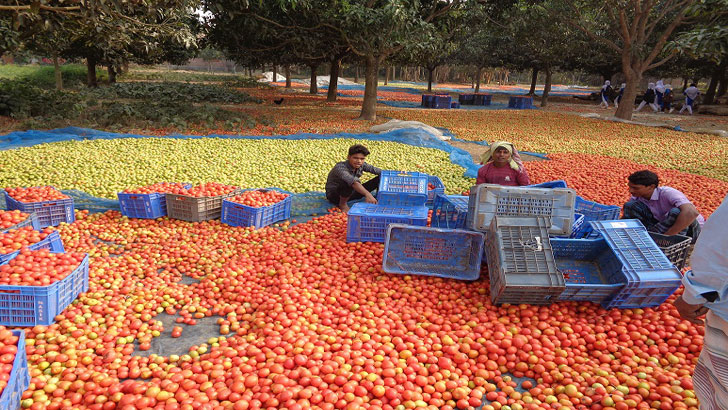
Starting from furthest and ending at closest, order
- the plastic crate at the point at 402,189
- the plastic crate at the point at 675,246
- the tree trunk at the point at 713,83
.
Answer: the tree trunk at the point at 713,83 < the plastic crate at the point at 402,189 < the plastic crate at the point at 675,246

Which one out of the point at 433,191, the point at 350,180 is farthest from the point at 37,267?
the point at 433,191

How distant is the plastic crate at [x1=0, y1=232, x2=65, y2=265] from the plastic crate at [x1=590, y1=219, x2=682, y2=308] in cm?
541

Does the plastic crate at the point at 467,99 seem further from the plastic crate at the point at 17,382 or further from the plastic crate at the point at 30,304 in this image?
the plastic crate at the point at 17,382

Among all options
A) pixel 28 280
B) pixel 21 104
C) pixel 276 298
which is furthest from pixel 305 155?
pixel 21 104

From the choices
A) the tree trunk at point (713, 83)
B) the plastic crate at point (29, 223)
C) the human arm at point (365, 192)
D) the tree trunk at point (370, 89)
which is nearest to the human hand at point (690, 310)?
the human arm at point (365, 192)

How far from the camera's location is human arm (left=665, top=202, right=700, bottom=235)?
4367 millimetres

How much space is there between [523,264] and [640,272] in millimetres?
1000

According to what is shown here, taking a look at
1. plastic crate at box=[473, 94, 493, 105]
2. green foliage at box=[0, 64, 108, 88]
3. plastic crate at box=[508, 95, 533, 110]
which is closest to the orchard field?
plastic crate at box=[508, 95, 533, 110]

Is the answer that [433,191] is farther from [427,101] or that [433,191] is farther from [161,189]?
[427,101]

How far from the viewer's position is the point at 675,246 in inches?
165

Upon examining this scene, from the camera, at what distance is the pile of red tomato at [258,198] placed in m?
5.79

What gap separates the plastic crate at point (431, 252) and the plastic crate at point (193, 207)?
2762 mm

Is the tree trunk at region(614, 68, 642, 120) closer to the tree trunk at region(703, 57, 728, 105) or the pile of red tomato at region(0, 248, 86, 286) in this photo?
the tree trunk at region(703, 57, 728, 105)

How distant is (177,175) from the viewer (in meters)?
7.86
